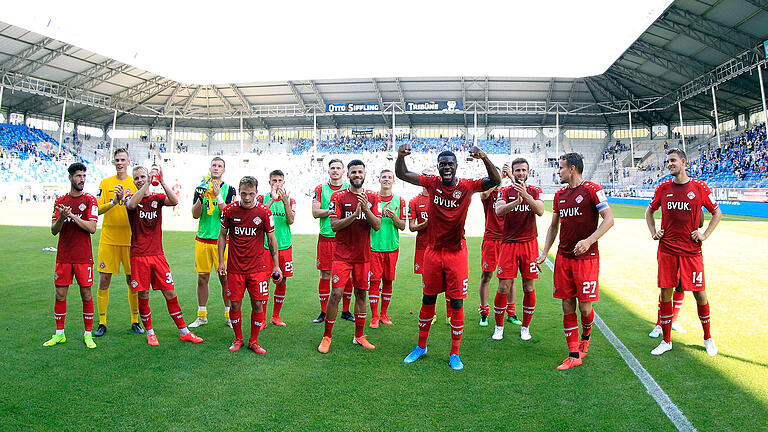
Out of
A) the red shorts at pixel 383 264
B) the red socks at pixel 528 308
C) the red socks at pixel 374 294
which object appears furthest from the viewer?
the red shorts at pixel 383 264

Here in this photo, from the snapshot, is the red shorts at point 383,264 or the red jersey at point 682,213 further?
the red shorts at point 383,264

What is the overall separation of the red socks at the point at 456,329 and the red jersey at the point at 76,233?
14.6 feet

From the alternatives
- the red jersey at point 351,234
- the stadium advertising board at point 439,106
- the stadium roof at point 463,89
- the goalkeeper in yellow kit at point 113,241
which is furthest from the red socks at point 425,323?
the stadium advertising board at point 439,106

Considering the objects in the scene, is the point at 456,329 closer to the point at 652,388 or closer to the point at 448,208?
the point at 448,208

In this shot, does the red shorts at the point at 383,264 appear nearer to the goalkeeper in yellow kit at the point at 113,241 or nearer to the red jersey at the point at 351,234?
the red jersey at the point at 351,234

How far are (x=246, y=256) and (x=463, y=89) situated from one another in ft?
152

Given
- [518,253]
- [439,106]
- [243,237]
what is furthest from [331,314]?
[439,106]

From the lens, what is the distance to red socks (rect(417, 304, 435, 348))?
17.4ft

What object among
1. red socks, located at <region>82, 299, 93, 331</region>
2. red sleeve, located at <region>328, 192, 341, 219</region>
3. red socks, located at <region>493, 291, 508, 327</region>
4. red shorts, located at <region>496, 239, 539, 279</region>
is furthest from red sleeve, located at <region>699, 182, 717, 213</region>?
red socks, located at <region>82, 299, 93, 331</region>

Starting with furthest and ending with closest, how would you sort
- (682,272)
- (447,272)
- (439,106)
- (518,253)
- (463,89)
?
(439,106)
(463,89)
(518,253)
(682,272)
(447,272)

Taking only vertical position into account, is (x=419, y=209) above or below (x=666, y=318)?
above

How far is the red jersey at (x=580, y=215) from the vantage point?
512 centimetres

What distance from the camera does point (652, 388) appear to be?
14.5 ft

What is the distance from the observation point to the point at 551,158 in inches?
2274
